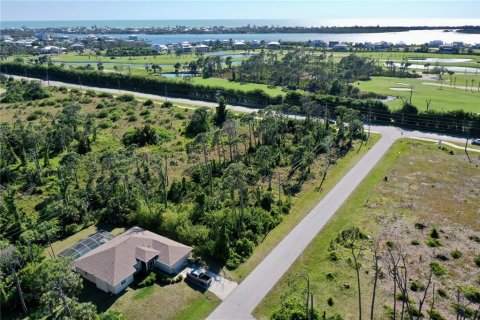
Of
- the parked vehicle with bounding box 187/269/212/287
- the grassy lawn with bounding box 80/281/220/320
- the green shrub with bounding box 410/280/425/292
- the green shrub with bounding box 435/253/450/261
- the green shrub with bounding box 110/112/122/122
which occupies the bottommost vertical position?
the grassy lawn with bounding box 80/281/220/320

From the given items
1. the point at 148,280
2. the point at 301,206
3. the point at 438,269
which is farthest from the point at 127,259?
the point at 438,269

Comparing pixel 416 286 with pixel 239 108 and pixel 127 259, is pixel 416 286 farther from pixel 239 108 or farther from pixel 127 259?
pixel 239 108

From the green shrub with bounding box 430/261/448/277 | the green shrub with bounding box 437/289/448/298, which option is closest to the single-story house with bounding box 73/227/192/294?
the green shrub with bounding box 437/289/448/298

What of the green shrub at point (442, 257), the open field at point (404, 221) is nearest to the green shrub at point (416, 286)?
the open field at point (404, 221)

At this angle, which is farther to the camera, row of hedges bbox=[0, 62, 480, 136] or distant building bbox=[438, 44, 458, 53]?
distant building bbox=[438, 44, 458, 53]

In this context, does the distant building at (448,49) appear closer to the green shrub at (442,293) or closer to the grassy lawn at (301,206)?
the grassy lawn at (301,206)

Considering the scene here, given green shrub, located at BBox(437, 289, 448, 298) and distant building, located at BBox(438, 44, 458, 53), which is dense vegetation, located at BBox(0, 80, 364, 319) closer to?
green shrub, located at BBox(437, 289, 448, 298)

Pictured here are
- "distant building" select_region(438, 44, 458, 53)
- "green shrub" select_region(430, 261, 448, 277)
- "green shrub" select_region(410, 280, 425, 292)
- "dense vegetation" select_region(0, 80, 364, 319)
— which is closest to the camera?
"green shrub" select_region(410, 280, 425, 292)

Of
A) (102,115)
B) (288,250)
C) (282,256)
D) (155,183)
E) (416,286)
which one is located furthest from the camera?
(102,115)
